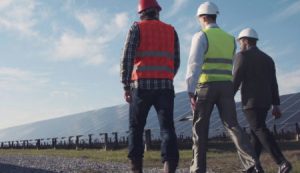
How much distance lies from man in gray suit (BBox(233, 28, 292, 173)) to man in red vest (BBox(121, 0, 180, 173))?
5.85 ft

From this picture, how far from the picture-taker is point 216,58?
6.71m

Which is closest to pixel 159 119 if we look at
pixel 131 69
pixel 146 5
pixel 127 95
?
pixel 127 95

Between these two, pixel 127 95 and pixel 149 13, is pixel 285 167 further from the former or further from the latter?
pixel 149 13

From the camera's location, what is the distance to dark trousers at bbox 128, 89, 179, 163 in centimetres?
599

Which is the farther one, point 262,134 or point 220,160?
point 220,160

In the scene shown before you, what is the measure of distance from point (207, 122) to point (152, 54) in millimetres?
1155

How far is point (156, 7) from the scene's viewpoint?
6.27m

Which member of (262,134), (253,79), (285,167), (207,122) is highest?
(253,79)

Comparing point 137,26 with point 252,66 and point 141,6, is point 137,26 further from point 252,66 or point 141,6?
point 252,66

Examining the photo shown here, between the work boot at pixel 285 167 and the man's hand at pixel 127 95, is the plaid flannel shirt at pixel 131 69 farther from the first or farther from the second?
the work boot at pixel 285 167

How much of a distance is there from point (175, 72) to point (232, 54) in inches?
34.3

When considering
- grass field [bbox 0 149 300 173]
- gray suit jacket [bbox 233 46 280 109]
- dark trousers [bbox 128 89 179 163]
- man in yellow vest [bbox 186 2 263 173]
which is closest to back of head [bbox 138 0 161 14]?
man in yellow vest [bbox 186 2 263 173]

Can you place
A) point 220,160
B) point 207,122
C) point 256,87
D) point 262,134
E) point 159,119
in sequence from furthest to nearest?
point 220,160, point 256,87, point 262,134, point 207,122, point 159,119

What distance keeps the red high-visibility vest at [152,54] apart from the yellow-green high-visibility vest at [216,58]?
0.61 meters
